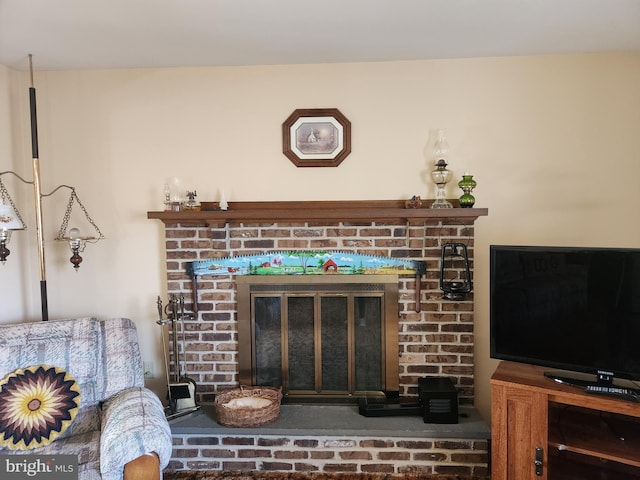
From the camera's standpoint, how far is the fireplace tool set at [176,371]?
2.44 m

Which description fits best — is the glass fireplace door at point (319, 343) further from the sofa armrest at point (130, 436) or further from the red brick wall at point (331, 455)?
the sofa armrest at point (130, 436)

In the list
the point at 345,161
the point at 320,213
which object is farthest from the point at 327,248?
the point at 345,161

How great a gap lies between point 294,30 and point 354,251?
124 cm

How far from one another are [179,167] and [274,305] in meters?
1.03

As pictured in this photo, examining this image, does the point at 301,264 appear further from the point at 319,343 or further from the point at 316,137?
the point at 316,137

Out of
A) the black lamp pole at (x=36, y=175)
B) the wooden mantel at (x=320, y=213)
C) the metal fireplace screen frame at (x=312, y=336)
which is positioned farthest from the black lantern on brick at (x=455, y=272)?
the black lamp pole at (x=36, y=175)

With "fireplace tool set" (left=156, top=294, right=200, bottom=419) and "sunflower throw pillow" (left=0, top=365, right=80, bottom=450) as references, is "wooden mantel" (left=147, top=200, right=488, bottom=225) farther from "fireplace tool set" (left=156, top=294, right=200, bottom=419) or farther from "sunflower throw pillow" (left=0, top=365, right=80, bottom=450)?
"sunflower throw pillow" (left=0, top=365, right=80, bottom=450)

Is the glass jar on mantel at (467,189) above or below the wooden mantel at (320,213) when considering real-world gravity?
above

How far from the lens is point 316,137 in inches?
99.5

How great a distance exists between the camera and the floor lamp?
86.0 inches

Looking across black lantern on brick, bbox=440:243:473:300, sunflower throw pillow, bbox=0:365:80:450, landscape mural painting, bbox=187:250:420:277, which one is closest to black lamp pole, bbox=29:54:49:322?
sunflower throw pillow, bbox=0:365:80:450

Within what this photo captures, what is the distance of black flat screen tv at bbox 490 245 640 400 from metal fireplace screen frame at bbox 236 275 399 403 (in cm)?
72

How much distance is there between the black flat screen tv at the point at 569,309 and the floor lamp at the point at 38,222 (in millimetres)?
2319

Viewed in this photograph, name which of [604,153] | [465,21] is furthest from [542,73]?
[465,21]
